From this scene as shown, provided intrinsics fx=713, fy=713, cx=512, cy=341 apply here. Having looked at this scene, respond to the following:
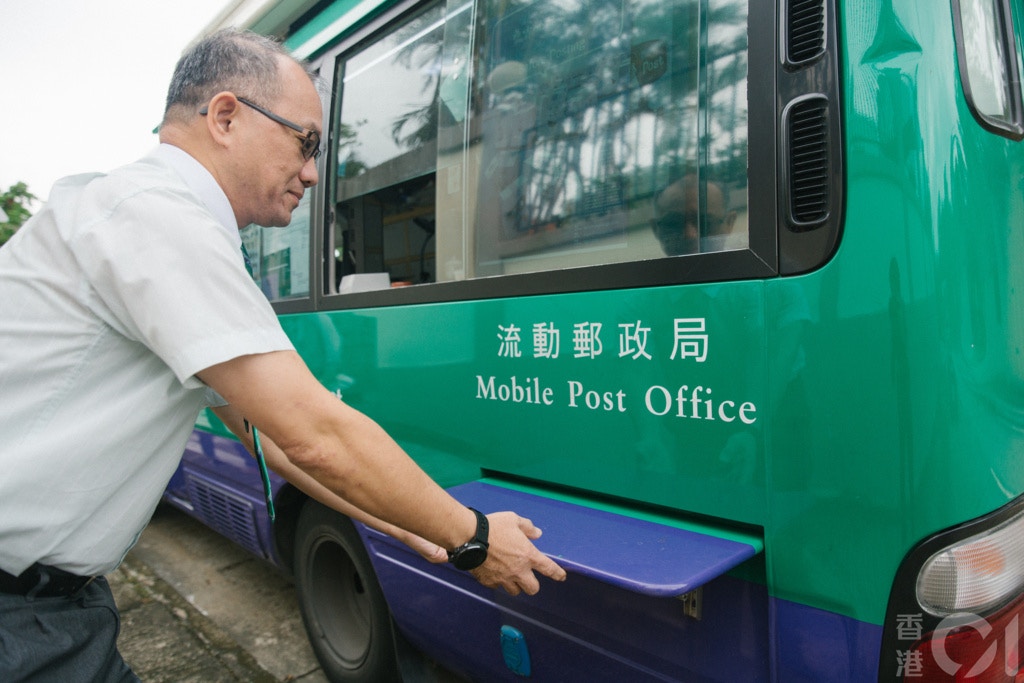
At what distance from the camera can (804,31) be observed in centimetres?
133

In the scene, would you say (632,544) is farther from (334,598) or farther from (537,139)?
(334,598)

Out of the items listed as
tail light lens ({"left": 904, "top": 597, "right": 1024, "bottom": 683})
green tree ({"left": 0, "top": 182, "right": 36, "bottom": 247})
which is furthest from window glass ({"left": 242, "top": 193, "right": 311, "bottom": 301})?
green tree ({"left": 0, "top": 182, "right": 36, "bottom": 247})

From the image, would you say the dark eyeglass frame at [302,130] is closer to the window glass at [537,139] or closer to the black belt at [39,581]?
the window glass at [537,139]

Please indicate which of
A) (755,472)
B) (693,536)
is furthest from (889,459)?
(693,536)

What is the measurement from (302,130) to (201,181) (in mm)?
228

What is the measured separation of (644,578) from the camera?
4.09 feet

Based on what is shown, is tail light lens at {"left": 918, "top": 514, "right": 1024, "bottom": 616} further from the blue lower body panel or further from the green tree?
the green tree

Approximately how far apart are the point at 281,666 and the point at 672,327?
2.48 metres

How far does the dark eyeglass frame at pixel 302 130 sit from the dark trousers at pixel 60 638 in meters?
0.89

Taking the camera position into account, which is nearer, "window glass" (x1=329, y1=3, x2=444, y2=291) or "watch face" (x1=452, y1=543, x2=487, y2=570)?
"watch face" (x1=452, y1=543, x2=487, y2=570)

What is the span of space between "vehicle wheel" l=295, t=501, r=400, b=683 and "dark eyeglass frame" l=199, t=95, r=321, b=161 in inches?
60.1

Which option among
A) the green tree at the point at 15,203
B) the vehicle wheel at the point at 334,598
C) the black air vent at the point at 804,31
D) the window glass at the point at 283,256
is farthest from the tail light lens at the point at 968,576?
the green tree at the point at 15,203

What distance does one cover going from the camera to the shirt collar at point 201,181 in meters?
1.27

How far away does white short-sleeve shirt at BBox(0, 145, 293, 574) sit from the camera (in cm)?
102
